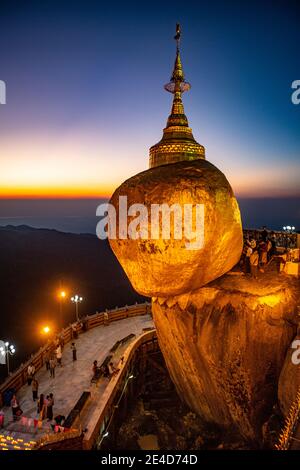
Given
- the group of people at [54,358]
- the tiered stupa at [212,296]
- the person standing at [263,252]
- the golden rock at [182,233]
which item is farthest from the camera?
the group of people at [54,358]

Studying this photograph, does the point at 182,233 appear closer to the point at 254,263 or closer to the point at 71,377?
the point at 254,263

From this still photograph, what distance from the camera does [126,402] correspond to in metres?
16.5

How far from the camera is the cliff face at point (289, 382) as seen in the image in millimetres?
9405

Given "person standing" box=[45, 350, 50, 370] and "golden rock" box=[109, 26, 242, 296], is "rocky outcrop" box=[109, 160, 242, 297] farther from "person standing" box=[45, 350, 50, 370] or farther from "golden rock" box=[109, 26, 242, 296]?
"person standing" box=[45, 350, 50, 370]

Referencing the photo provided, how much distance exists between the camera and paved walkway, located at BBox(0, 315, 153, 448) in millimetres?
11250

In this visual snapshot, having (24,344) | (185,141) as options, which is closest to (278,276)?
(185,141)

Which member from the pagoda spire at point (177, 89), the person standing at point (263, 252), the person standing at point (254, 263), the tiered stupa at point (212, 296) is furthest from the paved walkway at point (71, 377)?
the pagoda spire at point (177, 89)

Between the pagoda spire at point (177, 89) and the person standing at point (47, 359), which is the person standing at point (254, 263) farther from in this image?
the person standing at point (47, 359)

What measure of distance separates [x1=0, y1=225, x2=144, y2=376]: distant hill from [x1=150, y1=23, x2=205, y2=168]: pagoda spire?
27708mm

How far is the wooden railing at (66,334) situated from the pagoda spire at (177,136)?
1140cm

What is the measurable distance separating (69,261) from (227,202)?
78228 mm

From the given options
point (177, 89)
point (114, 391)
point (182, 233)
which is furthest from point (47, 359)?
point (177, 89)

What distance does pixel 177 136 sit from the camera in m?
15.2

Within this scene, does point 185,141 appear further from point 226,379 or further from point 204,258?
point 226,379
